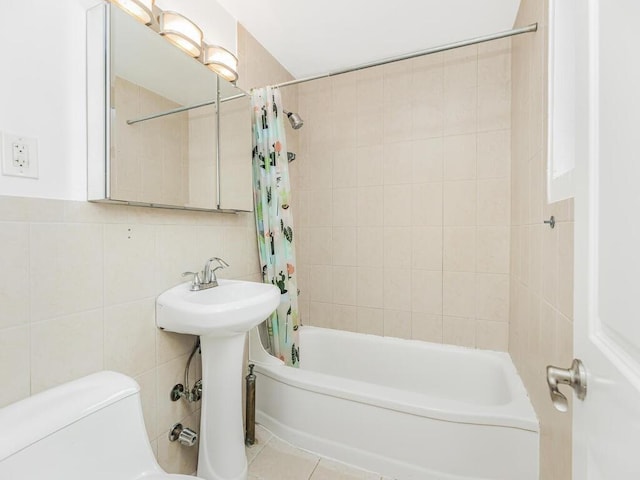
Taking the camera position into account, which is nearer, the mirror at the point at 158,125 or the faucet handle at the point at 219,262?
the mirror at the point at 158,125

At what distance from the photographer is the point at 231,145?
1.64 metres

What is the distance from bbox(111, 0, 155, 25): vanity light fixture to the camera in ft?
3.89

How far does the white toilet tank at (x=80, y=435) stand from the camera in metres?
0.72

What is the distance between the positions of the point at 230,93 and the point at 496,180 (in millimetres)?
1651

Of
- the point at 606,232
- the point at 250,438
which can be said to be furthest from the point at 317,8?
the point at 250,438

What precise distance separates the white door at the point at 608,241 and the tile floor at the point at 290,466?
4.05 feet

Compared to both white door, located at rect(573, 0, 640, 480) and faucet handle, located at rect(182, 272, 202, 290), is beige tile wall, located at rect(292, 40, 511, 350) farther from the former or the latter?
white door, located at rect(573, 0, 640, 480)

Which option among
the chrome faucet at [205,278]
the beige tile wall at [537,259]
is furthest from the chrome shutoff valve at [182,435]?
the beige tile wall at [537,259]

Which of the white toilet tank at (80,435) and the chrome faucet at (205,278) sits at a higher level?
the chrome faucet at (205,278)

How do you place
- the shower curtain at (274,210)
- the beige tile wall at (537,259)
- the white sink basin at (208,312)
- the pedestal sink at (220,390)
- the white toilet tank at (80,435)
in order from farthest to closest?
the shower curtain at (274,210) < the pedestal sink at (220,390) < the white sink basin at (208,312) < the beige tile wall at (537,259) < the white toilet tank at (80,435)

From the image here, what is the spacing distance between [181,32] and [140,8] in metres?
0.18

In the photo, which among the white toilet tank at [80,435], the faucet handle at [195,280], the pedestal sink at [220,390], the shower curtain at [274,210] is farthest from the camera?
the shower curtain at [274,210]

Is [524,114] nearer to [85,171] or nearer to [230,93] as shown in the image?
[230,93]

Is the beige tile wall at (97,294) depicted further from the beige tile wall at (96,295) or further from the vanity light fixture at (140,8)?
the vanity light fixture at (140,8)
